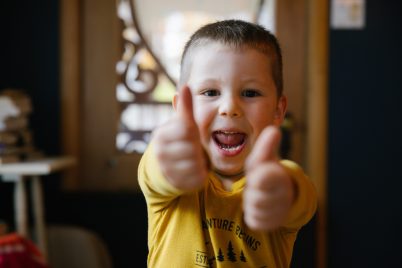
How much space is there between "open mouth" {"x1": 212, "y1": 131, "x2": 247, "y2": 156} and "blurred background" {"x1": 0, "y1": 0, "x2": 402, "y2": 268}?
1.27 m

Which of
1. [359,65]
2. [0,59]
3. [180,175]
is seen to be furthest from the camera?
[359,65]

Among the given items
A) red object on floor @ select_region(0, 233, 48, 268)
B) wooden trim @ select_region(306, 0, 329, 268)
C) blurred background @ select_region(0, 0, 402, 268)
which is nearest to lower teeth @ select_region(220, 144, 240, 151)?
red object on floor @ select_region(0, 233, 48, 268)

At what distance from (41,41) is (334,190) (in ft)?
5.07

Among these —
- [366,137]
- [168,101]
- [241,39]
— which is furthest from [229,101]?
[366,137]

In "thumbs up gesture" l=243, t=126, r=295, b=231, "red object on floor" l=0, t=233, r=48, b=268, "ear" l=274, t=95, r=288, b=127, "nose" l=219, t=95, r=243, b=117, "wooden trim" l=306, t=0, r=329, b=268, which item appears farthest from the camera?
"wooden trim" l=306, t=0, r=329, b=268

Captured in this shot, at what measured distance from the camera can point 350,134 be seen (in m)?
1.96

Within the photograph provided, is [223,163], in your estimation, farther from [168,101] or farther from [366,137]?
[366,137]

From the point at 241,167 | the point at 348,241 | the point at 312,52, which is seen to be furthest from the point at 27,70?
the point at 348,241

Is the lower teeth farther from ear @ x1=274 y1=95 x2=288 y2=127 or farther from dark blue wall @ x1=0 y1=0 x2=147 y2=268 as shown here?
dark blue wall @ x1=0 y1=0 x2=147 y2=268

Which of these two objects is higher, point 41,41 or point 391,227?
point 41,41

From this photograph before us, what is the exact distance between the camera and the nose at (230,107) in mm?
581

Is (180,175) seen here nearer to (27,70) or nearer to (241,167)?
(241,167)

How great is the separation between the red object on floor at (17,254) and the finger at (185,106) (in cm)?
108

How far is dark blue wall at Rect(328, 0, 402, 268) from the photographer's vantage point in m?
1.95
